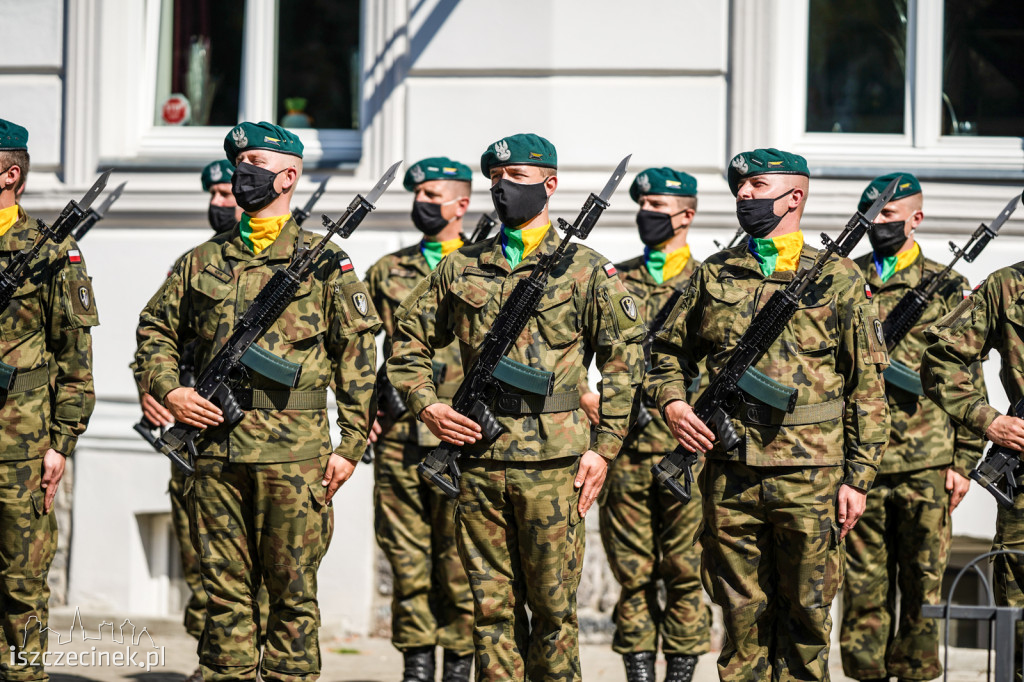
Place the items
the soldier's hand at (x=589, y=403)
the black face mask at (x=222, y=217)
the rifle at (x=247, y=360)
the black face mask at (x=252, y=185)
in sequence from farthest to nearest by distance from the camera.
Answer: the black face mask at (x=222, y=217), the soldier's hand at (x=589, y=403), the black face mask at (x=252, y=185), the rifle at (x=247, y=360)

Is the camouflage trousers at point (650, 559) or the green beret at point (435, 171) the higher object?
the green beret at point (435, 171)

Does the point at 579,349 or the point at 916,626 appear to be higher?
the point at 579,349

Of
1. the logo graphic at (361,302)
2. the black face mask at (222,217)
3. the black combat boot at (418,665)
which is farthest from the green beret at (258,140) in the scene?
the black combat boot at (418,665)

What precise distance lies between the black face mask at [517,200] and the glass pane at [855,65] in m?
3.08

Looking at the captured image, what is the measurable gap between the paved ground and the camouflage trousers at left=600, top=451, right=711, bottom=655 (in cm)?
63

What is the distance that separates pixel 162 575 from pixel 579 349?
385 centimetres

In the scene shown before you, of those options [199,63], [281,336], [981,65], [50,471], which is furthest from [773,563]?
[199,63]

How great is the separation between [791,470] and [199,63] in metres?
4.98

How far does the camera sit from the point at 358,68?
7852mm

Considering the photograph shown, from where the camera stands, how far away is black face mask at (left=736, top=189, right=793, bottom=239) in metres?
4.80

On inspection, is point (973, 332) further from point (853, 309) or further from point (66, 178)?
point (66, 178)

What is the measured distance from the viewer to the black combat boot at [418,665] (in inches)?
235

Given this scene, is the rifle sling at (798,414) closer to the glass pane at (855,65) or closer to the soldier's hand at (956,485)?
the soldier's hand at (956,485)

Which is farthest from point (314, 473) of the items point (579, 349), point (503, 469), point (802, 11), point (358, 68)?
point (802, 11)
